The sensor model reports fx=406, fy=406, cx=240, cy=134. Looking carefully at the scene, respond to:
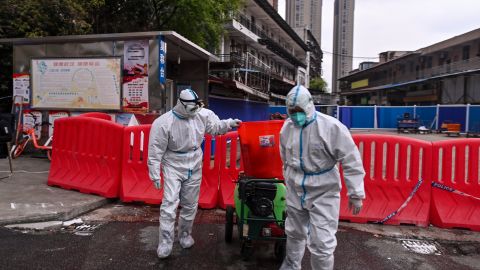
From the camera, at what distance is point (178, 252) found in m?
4.34

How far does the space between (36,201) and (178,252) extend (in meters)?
2.68

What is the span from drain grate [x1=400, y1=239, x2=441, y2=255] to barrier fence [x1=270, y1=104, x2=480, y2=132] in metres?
23.5

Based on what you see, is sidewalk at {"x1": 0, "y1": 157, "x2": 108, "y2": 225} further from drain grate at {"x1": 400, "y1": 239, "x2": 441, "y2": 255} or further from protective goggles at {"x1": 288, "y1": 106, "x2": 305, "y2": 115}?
drain grate at {"x1": 400, "y1": 239, "x2": 441, "y2": 255}

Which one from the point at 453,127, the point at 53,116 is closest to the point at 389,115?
the point at 453,127

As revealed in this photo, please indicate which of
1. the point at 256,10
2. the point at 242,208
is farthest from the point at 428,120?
the point at 242,208

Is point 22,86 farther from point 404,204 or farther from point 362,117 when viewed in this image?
point 362,117

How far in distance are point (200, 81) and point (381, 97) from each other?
48892 millimetres

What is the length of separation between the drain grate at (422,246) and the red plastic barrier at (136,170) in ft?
11.3

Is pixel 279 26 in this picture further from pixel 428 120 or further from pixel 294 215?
pixel 294 215

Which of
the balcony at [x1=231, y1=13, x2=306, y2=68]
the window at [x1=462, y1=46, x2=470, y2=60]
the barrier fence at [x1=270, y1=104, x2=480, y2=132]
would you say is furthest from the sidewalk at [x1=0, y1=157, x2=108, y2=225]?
the window at [x1=462, y1=46, x2=470, y2=60]

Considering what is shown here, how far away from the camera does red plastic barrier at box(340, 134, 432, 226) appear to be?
550 centimetres

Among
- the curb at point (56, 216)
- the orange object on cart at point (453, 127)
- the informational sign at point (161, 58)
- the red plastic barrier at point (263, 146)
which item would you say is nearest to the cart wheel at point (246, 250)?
the red plastic barrier at point (263, 146)

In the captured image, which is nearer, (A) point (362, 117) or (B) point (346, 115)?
(A) point (362, 117)

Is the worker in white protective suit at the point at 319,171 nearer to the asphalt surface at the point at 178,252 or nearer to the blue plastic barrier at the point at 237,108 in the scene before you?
the asphalt surface at the point at 178,252
